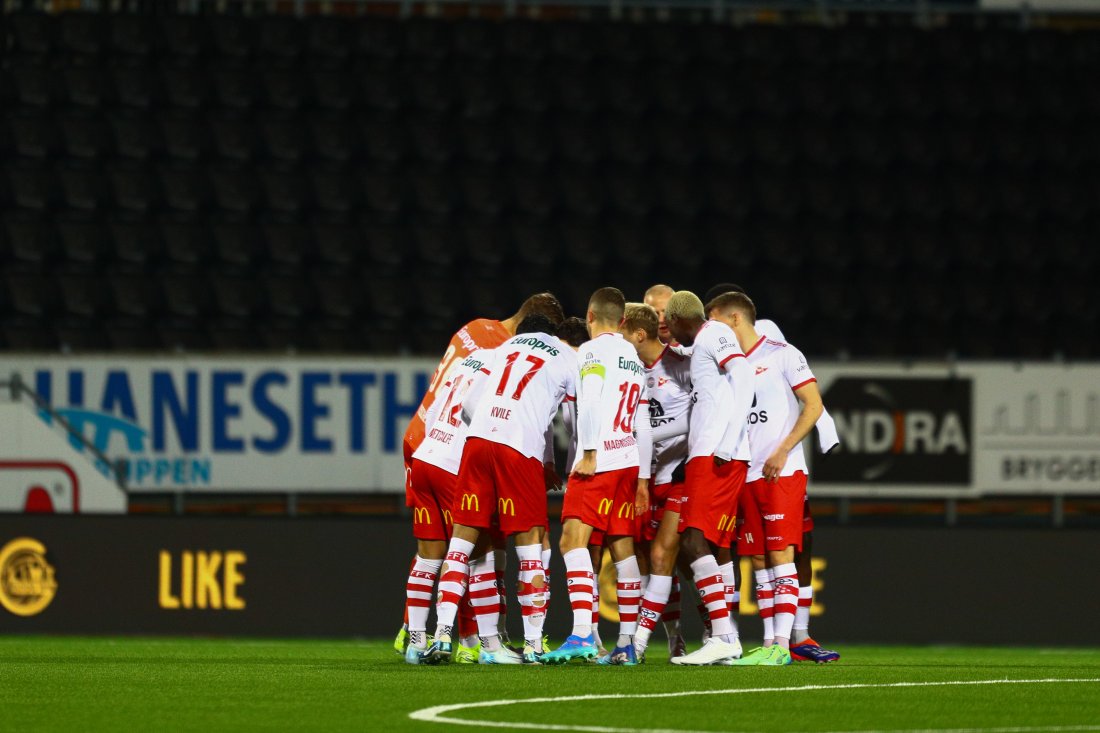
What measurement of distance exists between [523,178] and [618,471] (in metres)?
7.93

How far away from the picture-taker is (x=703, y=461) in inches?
352

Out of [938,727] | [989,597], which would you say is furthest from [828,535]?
[938,727]

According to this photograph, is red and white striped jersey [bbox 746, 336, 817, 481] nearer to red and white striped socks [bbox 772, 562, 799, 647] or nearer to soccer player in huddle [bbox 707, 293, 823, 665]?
soccer player in huddle [bbox 707, 293, 823, 665]

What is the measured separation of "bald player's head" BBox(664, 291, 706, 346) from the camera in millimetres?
9086

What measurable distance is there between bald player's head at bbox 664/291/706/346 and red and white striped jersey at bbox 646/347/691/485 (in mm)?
331

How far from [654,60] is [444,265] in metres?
3.14

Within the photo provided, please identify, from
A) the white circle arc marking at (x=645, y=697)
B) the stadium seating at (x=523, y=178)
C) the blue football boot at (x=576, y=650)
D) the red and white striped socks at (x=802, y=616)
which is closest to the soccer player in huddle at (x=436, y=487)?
the blue football boot at (x=576, y=650)

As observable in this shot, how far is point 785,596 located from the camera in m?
9.15

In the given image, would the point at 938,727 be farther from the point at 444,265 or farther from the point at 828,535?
the point at 444,265

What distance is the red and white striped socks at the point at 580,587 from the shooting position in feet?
28.7

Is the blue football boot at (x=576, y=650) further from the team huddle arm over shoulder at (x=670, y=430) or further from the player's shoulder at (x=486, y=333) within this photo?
the player's shoulder at (x=486, y=333)

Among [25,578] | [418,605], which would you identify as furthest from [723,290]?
[25,578]

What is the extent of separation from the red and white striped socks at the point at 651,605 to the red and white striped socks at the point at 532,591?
56cm

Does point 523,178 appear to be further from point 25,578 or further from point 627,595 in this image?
point 627,595
